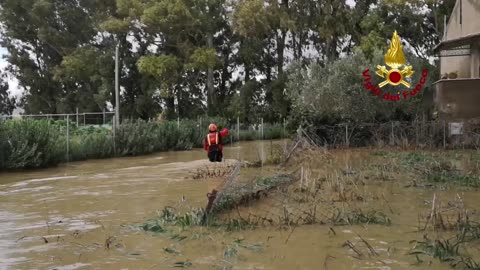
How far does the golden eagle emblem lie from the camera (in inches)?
1056

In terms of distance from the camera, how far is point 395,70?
90.2ft

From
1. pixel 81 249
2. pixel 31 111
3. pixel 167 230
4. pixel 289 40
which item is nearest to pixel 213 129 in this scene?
pixel 167 230

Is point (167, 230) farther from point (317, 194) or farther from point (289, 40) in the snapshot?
point (289, 40)

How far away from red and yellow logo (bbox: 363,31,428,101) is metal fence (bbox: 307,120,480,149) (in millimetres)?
2383

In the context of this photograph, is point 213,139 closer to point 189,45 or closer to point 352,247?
point 352,247

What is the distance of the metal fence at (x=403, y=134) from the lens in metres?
22.4

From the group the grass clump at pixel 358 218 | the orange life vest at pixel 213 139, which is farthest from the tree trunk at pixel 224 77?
the grass clump at pixel 358 218

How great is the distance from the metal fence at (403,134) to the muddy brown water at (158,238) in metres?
11.3

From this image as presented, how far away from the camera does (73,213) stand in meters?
9.99

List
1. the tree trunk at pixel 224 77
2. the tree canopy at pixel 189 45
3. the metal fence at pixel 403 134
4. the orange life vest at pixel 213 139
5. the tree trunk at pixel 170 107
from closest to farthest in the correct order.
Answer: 1. the orange life vest at pixel 213 139
2. the metal fence at pixel 403 134
3. the tree canopy at pixel 189 45
4. the tree trunk at pixel 170 107
5. the tree trunk at pixel 224 77

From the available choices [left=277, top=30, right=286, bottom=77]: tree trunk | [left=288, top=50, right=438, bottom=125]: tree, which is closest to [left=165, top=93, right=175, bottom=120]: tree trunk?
[left=277, top=30, right=286, bottom=77]: tree trunk

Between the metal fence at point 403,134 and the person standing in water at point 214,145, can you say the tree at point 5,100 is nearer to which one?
the metal fence at point 403,134

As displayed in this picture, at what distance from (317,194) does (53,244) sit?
5.26 m

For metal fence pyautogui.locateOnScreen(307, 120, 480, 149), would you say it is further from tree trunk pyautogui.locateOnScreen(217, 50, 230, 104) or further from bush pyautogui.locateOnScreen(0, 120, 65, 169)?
tree trunk pyautogui.locateOnScreen(217, 50, 230, 104)
